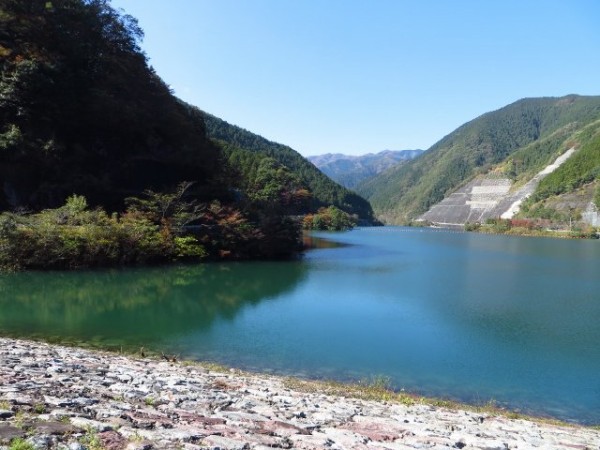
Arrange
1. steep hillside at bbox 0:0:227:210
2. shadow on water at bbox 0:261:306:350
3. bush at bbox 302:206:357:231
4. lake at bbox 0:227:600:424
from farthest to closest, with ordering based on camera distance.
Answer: bush at bbox 302:206:357:231, steep hillside at bbox 0:0:227:210, shadow on water at bbox 0:261:306:350, lake at bbox 0:227:600:424

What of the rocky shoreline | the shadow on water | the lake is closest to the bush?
the shadow on water

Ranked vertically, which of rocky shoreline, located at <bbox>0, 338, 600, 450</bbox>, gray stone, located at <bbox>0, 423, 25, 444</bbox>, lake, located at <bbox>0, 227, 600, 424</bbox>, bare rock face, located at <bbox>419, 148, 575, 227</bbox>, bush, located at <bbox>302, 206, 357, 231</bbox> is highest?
bare rock face, located at <bbox>419, 148, 575, 227</bbox>

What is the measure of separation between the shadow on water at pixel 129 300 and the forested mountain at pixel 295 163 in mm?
95813

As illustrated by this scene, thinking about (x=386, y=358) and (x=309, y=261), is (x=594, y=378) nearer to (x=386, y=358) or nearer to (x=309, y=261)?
(x=386, y=358)

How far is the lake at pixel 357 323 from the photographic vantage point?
41.0ft

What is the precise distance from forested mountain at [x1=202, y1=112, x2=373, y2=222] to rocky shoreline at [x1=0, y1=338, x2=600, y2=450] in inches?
4574

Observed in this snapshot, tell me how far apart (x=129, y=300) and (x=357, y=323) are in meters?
10.8

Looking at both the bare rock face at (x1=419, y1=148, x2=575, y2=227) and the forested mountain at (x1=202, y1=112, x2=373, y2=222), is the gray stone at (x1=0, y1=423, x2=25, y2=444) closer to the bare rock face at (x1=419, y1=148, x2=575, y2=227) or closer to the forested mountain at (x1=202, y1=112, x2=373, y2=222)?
the forested mountain at (x1=202, y1=112, x2=373, y2=222)

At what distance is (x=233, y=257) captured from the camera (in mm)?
39312

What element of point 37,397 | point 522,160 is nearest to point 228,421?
point 37,397

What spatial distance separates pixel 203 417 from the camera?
20.5ft

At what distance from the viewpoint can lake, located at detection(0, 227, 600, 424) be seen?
12.5 m

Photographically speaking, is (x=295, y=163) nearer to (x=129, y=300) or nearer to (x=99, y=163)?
(x=99, y=163)

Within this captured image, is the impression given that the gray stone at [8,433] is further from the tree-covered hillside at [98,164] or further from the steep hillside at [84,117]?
the steep hillside at [84,117]
